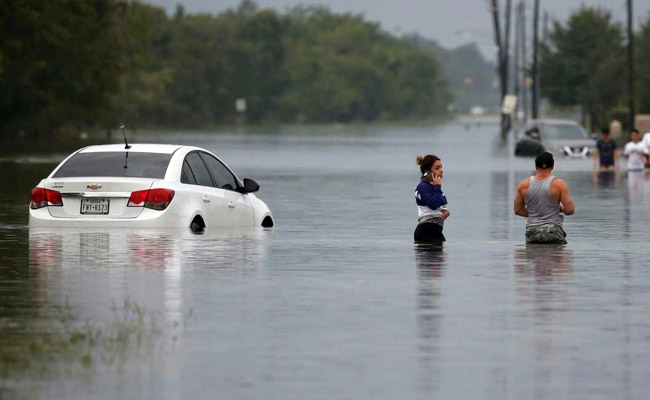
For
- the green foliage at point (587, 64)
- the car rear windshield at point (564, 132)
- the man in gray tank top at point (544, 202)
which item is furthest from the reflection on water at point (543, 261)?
the green foliage at point (587, 64)

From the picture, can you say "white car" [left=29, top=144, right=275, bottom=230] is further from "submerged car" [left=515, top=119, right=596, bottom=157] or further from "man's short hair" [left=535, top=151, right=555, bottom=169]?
"submerged car" [left=515, top=119, right=596, bottom=157]

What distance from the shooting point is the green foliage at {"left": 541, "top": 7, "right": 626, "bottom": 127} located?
10775cm

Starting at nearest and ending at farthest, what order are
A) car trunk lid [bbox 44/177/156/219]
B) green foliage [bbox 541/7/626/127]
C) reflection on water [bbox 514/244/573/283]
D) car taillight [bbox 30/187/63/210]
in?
reflection on water [bbox 514/244/573/283], car trunk lid [bbox 44/177/156/219], car taillight [bbox 30/187/63/210], green foliage [bbox 541/7/626/127]

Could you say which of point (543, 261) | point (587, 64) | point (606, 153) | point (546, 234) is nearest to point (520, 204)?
point (546, 234)

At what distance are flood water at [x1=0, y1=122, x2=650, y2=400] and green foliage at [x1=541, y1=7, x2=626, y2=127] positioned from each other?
3182 inches

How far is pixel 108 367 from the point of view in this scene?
457 inches

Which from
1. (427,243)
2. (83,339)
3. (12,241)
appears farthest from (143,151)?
(83,339)

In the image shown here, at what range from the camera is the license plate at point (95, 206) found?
2173cm

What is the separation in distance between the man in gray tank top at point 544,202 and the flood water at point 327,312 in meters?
0.34

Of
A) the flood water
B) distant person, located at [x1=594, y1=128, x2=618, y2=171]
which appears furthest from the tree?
the flood water

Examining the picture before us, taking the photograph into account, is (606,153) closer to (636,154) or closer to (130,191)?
(636,154)

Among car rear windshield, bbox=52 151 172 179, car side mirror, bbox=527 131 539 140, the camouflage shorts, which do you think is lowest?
the camouflage shorts

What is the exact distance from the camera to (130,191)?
21609mm

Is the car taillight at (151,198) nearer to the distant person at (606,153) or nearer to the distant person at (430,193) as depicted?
the distant person at (430,193)
